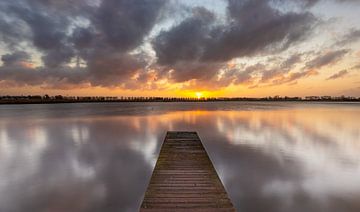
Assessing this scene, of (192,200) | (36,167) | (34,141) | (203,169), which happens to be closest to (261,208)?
(203,169)

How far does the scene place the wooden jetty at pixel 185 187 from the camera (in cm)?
439

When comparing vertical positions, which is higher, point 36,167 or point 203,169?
point 203,169

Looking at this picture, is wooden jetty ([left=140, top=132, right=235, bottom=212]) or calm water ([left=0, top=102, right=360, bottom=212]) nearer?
wooden jetty ([left=140, top=132, right=235, bottom=212])

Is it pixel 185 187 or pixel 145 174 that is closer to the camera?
pixel 185 187

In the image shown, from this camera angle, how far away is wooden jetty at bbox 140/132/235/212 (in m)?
4.39

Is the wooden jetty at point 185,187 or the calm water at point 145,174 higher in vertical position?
the wooden jetty at point 185,187

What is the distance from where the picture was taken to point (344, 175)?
836 centimetres

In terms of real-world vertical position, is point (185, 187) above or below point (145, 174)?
above

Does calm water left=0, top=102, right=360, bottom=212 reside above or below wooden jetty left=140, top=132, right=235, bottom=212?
below

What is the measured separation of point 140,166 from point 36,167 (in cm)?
454

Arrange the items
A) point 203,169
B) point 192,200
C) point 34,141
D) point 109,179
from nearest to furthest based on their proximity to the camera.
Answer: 1. point 192,200
2. point 203,169
3. point 109,179
4. point 34,141

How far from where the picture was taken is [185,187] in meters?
5.20

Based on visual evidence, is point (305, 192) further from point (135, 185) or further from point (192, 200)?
point (135, 185)

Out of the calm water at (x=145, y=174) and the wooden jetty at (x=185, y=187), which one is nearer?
the wooden jetty at (x=185, y=187)
